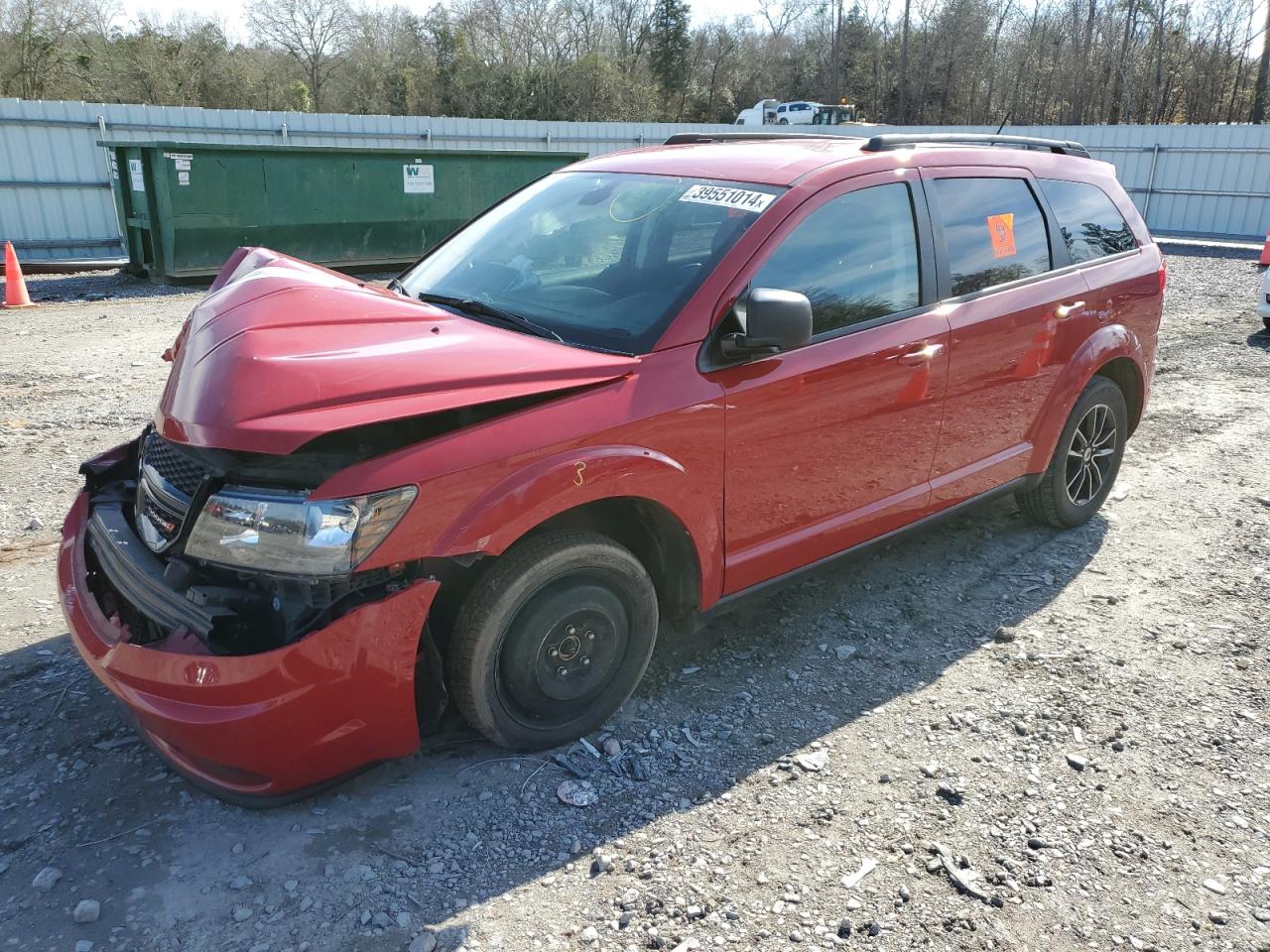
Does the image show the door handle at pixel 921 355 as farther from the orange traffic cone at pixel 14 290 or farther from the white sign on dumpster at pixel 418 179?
the white sign on dumpster at pixel 418 179

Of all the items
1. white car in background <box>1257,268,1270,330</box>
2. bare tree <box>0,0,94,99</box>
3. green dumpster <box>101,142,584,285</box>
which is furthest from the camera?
bare tree <box>0,0,94,99</box>

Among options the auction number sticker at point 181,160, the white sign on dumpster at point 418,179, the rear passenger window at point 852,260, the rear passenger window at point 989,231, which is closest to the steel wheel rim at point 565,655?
the rear passenger window at point 852,260

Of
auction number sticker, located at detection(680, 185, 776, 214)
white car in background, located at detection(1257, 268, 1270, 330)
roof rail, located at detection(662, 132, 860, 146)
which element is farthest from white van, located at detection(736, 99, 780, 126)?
auction number sticker, located at detection(680, 185, 776, 214)

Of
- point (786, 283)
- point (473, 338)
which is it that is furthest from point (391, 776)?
point (786, 283)

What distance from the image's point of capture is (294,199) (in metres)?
13.0

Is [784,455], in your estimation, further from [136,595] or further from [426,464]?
[136,595]

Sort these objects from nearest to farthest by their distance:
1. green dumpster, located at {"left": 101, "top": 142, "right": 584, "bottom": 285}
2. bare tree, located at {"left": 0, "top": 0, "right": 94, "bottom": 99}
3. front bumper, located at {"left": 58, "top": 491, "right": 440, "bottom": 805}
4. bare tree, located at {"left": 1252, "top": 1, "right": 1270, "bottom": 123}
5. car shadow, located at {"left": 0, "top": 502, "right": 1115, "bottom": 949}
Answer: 1. front bumper, located at {"left": 58, "top": 491, "right": 440, "bottom": 805}
2. car shadow, located at {"left": 0, "top": 502, "right": 1115, "bottom": 949}
3. green dumpster, located at {"left": 101, "top": 142, "right": 584, "bottom": 285}
4. bare tree, located at {"left": 0, "top": 0, "right": 94, "bottom": 99}
5. bare tree, located at {"left": 1252, "top": 1, "right": 1270, "bottom": 123}

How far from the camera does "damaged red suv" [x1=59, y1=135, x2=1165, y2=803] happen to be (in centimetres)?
245

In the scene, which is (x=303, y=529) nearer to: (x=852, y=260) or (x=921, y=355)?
(x=852, y=260)

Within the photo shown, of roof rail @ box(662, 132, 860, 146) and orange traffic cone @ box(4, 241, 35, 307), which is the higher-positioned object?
roof rail @ box(662, 132, 860, 146)

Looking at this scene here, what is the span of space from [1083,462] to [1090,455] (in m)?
0.06

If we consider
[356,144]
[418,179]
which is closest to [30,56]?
[356,144]

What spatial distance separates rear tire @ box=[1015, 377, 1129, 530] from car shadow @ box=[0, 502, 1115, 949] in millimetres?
884

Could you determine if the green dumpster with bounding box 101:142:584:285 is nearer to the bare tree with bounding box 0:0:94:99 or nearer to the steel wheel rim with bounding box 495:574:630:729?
the steel wheel rim with bounding box 495:574:630:729
